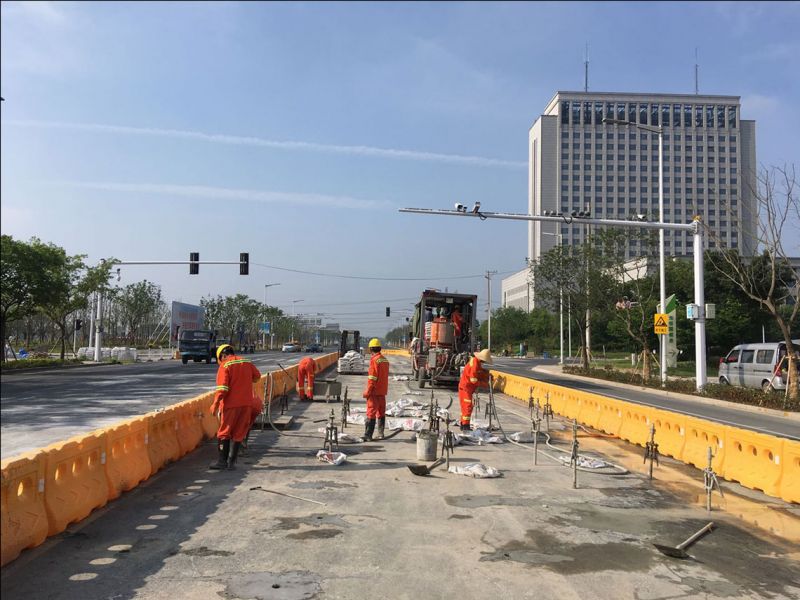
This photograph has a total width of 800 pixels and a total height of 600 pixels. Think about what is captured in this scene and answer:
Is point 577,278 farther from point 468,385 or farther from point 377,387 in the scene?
point 377,387

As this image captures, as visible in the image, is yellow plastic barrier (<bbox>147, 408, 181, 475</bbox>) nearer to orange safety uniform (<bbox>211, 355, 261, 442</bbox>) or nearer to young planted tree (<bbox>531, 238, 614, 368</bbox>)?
orange safety uniform (<bbox>211, 355, 261, 442</bbox>)

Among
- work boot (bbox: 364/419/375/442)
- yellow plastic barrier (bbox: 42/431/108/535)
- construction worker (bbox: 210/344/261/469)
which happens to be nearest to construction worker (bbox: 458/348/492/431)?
work boot (bbox: 364/419/375/442)

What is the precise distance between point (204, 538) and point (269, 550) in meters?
0.76

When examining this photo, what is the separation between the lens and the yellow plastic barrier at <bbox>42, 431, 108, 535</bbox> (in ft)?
20.2

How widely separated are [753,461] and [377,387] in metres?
6.29

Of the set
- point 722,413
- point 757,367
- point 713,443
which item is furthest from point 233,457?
point 757,367

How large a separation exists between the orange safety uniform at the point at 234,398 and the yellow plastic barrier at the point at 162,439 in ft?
2.73

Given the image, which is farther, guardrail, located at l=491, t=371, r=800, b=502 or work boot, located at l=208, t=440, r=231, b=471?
work boot, located at l=208, t=440, r=231, b=471

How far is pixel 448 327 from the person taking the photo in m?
24.9

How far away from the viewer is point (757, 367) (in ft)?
82.3

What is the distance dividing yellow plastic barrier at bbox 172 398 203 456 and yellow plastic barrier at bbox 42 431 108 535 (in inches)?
121

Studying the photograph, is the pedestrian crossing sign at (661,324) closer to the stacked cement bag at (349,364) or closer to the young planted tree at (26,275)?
the stacked cement bag at (349,364)

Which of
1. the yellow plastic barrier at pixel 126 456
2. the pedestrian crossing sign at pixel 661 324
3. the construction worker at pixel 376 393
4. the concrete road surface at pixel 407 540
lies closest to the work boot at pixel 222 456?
the concrete road surface at pixel 407 540

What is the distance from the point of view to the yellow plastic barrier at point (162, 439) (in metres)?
9.18
